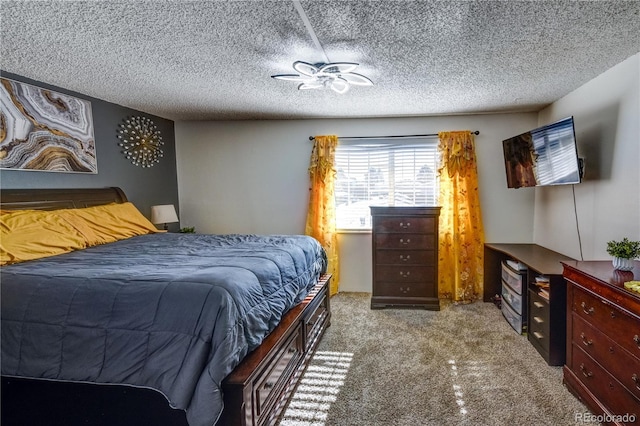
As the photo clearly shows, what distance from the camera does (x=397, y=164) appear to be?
440 centimetres

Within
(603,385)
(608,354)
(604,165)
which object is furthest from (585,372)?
(604,165)

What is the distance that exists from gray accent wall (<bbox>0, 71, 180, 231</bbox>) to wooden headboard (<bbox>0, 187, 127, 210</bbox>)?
0.26ft

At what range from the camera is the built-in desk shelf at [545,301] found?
8.48 feet

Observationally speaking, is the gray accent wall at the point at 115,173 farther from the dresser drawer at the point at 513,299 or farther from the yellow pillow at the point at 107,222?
the dresser drawer at the point at 513,299

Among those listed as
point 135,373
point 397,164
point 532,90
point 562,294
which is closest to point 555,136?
point 532,90

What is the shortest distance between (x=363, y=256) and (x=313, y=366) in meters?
2.09

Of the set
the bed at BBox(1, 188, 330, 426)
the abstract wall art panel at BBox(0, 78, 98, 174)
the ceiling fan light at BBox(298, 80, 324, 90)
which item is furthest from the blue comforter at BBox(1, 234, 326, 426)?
the ceiling fan light at BBox(298, 80, 324, 90)

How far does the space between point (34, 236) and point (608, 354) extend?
12.1ft

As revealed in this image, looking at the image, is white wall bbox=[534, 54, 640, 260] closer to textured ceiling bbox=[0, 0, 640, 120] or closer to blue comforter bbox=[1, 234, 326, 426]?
textured ceiling bbox=[0, 0, 640, 120]

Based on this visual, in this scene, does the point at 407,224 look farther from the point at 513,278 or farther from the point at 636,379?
the point at 636,379

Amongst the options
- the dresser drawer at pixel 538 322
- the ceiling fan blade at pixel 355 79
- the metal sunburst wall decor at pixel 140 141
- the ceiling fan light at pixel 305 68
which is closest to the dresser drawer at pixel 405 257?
the dresser drawer at pixel 538 322

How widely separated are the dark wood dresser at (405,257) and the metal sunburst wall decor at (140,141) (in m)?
2.77

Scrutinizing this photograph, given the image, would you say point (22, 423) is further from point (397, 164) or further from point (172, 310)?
point (397, 164)

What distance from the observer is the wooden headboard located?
269 cm
